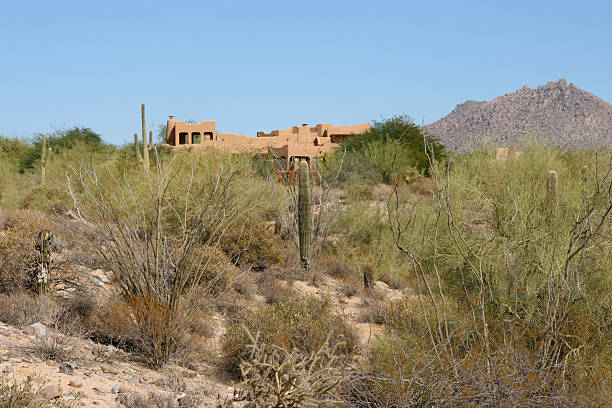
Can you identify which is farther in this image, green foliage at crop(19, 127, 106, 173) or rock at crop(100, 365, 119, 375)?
green foliage at crop(19, 127, 106, 173)

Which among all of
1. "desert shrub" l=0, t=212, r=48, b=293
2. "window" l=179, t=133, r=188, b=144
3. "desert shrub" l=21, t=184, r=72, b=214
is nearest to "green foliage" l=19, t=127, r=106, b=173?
"desert shrub" l=21, t=184, r=72, b=214

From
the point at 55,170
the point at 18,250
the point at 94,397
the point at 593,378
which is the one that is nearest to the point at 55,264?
the point at 18,250

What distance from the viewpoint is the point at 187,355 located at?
6641 mm

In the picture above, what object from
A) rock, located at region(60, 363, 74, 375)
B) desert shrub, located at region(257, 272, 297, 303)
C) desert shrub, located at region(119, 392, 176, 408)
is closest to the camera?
desert shrub, located at region(119, 392, 176, 408)

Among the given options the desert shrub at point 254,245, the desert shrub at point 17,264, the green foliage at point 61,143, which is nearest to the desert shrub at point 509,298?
the desert shrub at point 254,245

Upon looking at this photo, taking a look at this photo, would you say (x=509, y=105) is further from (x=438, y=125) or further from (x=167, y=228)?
(x=167, y=228)

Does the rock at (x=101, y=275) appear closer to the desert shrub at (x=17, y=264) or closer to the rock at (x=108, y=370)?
the desert shrub at (x=17, y=264)

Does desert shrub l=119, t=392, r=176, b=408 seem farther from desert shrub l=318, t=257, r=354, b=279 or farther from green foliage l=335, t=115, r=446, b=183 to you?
green foliage l=335, t=115, r=446, b=183

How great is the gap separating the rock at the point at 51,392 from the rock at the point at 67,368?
25.7 inches

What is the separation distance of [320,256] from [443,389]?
9.31 metres

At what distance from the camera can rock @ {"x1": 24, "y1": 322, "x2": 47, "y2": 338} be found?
20.4 ft

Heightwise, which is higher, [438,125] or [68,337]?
[438,125]

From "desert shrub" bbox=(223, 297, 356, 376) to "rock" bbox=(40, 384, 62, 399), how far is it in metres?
2.35

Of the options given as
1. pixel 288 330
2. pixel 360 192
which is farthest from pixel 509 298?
pixel 360 192
